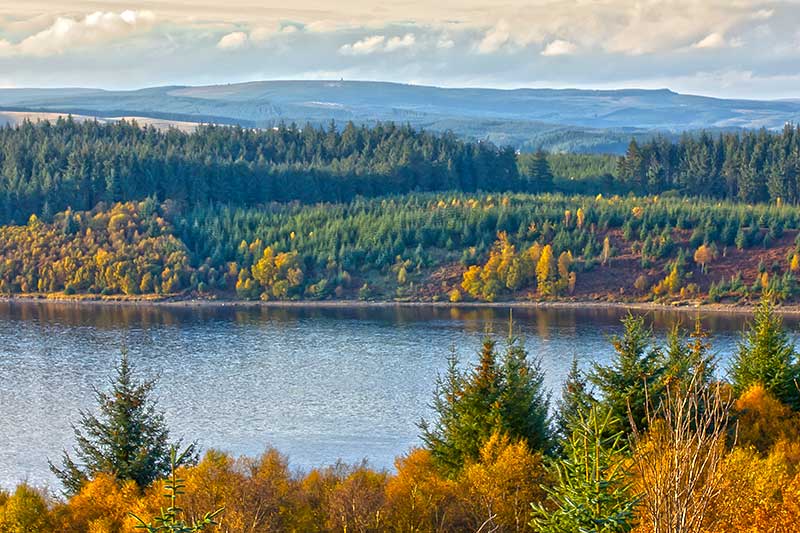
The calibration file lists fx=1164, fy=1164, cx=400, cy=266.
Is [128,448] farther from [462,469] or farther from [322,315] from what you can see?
[322,315]

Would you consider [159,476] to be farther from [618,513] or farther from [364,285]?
[364,285]

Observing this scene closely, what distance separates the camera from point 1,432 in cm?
2888

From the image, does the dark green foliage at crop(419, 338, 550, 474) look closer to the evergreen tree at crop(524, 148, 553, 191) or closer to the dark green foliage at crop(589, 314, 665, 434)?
the dark green foliage at crop(589, 314, 665, 434)

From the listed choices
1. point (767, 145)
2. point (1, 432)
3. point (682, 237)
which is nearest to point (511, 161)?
point (767, 145)

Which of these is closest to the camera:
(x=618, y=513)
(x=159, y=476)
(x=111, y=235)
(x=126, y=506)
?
(x=618, y=513)

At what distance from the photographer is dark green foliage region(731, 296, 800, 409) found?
20.5 meters

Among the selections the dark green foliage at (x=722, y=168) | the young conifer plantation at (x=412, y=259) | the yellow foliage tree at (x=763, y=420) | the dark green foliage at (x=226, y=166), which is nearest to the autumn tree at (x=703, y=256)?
the young conifer plantation at (x=412, y=259)

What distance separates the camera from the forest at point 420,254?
56469 millimetres

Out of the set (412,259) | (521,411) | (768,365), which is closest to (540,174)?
(412,259)

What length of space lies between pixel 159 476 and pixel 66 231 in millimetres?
46483

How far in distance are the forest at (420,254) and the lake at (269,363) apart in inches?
120

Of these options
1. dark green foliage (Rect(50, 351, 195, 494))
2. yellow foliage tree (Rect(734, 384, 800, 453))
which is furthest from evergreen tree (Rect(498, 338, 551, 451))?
dark green foliage (Rect(50, 351, 195, 494))

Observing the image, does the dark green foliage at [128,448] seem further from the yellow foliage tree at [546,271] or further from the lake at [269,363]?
the yellow foliage tree at [546,271]

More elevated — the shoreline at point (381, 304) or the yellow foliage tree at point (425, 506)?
the yellow foliage tree at point (425, 506)
